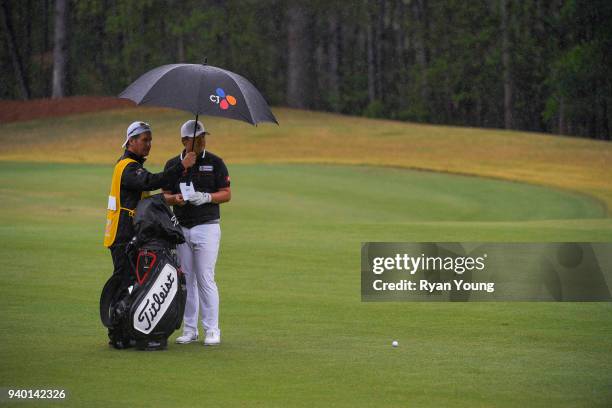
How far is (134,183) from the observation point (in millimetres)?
9852

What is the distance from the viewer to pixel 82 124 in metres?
44.4

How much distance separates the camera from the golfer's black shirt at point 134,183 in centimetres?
980

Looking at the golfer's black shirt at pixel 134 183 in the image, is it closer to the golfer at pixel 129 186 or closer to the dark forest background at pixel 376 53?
the golfer at pixel 129 186

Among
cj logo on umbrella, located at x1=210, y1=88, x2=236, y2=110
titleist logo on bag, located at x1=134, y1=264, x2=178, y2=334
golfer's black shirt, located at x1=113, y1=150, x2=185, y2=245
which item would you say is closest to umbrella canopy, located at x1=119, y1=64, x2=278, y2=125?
cj logo on umbrella, located at x1=210, y1=88, x2=236, y2=110

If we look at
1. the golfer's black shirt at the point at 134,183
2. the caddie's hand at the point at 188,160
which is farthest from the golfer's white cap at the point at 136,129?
the caddie's hand at the point at 188,160

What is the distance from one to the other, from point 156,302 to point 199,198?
3.14 feet

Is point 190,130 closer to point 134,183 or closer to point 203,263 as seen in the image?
point 134,183

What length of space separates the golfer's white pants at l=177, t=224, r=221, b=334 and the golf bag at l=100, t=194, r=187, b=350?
330 mm

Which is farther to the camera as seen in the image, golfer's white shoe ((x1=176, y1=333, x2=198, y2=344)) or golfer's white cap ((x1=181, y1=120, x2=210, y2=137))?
golfer's white shoe ((x1=176, y1=333, x2=198, y2=344))

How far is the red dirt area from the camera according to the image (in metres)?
47.0

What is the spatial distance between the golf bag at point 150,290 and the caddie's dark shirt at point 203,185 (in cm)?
36

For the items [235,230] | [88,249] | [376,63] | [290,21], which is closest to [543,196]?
[235,230]

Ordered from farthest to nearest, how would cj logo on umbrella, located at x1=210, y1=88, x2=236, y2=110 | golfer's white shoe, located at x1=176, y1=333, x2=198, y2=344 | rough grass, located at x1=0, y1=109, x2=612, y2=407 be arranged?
golfer's white shoe, located at x1=176, y1=333, x2=198, y2=344
cj logo on umbrella, located at x1=210, y1=88, x2=236, y2=110
rough grass, located at x1=0, y1=109, x2=612, y2=407

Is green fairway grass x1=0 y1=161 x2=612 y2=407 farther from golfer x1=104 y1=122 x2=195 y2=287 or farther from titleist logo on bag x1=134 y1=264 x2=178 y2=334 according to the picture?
golfer x1=104 y1=122 x2=195 y2=287
